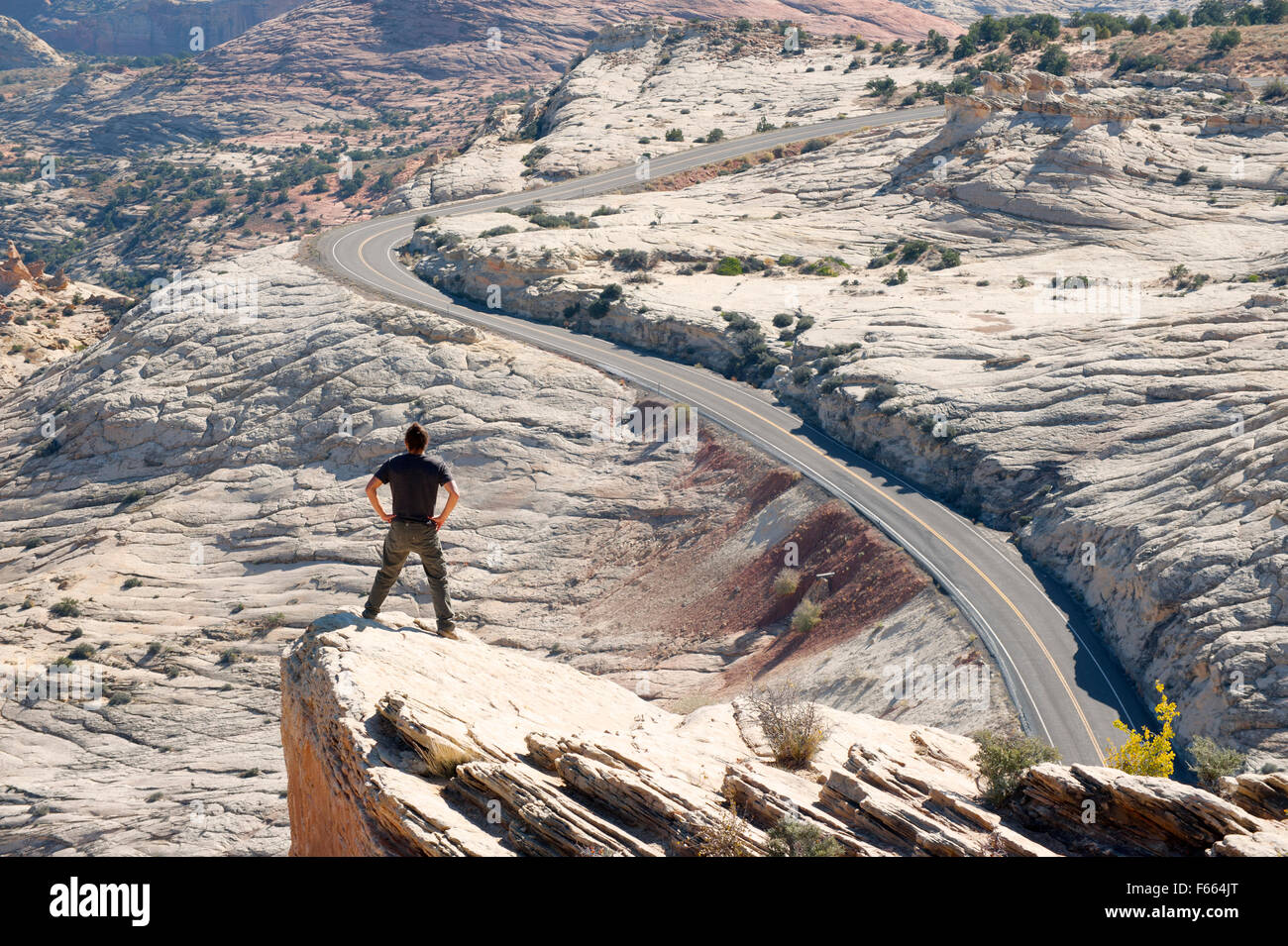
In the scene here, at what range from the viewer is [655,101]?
102625 millimetres

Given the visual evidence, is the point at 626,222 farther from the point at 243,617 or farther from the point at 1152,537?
the point at 1152,537

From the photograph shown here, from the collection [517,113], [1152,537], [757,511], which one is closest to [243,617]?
[757,511]

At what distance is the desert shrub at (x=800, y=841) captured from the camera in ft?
34.6

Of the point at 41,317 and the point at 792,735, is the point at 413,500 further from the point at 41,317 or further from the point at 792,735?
the point at 41,317

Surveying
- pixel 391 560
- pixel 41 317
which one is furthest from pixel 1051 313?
pixel 41 317

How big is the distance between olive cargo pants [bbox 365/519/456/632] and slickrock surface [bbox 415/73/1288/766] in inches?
841

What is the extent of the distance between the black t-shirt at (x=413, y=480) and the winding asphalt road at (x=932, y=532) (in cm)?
2003

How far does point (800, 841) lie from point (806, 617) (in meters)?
26.7

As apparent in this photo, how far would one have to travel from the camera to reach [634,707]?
59.7ft

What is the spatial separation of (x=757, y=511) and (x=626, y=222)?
34.6 metres

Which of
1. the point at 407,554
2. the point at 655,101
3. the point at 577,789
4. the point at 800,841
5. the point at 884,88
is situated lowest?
the point at 577,789

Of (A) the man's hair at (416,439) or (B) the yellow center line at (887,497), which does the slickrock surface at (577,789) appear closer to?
(A) the man's hair at (416,439)

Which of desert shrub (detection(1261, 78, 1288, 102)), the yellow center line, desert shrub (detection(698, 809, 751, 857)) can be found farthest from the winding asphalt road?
desert shrub (detection(1261, 78, 1288, 102))

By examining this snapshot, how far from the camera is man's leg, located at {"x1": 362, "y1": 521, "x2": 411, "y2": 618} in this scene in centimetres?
1357
